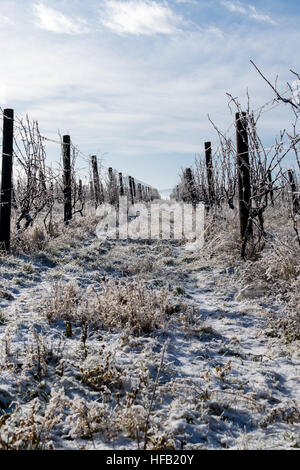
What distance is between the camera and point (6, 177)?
7.28 metres

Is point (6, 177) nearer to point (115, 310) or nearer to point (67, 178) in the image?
point (67, 178)

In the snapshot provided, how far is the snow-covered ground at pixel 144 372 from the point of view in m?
2.21

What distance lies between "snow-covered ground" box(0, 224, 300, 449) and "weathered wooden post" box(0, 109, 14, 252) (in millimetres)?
2163

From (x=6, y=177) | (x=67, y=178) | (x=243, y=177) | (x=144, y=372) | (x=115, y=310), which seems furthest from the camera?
(x=67, y=178)

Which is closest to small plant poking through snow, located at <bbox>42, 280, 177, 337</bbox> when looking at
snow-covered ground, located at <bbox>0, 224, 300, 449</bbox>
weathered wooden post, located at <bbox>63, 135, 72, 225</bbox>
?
snow-covered ground, located at <bbox>0, 224, 300, 449</bbox>

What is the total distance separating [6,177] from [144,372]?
18.7ft

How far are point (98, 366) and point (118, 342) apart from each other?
59cm

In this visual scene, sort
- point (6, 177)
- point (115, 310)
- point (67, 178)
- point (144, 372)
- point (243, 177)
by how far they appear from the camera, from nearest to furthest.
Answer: point (144, 372)
point (115, 310)
point (243, 177)
point (6, 177)
point (67, 178)

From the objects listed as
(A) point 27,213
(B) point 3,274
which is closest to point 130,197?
(A) point 27,213

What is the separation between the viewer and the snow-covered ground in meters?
2.21

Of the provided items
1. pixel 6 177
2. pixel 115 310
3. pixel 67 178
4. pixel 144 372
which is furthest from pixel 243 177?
pixel 67 178

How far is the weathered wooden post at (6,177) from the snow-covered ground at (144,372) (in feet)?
7.10

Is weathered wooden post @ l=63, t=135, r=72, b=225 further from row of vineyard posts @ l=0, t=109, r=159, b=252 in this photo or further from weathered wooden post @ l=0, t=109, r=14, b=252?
weathered wooden post @ l=0, t=109, r=14, b=252
